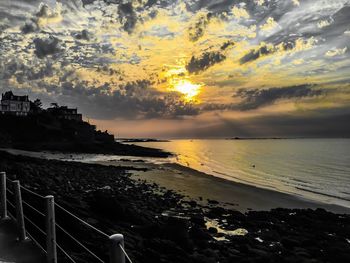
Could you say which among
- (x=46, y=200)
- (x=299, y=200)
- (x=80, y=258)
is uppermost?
(x=46, y=200)

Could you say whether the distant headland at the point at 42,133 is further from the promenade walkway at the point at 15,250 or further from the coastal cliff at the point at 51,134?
the promenade walkway at the point at 15,250

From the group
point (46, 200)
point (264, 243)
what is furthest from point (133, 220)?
point (46, 200)

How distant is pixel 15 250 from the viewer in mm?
7145

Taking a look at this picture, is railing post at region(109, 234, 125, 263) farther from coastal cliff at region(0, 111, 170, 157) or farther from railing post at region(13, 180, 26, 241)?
coastal cliff at region(0, 111, 170, 157)

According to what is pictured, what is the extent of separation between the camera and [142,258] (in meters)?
11.6

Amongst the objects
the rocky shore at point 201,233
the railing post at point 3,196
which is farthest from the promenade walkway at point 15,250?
the rocky shore at point 201,233

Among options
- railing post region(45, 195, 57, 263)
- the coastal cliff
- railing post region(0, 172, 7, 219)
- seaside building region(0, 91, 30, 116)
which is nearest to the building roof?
seaside building region(0, 91, 30, 116)

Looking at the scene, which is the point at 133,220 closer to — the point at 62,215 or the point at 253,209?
the point at 62,215

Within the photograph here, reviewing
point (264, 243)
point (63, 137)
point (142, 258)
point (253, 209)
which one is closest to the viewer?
point (142, 258)

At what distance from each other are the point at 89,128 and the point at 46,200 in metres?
105

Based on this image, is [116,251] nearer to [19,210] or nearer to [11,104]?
[19,210]

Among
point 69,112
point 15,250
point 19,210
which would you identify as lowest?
point 15,250

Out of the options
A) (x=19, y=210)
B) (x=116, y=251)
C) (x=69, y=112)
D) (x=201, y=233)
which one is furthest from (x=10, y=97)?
(x=116, y=251)

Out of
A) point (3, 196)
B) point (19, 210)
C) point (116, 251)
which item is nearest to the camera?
point (116, 251)
